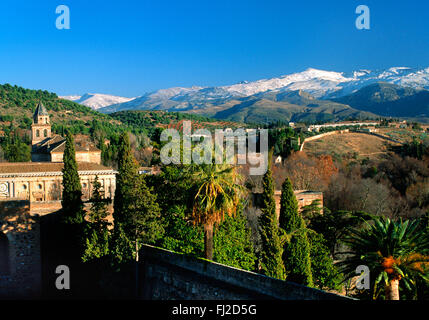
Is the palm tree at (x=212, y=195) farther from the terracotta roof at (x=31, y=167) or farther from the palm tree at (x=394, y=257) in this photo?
the terracotta roof at (x=31, y=167)

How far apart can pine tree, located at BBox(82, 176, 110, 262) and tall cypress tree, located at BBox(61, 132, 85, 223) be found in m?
0.63

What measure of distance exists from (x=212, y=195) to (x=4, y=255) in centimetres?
1155

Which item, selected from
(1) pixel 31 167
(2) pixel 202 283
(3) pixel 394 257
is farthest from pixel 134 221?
(1) pixel 31 167

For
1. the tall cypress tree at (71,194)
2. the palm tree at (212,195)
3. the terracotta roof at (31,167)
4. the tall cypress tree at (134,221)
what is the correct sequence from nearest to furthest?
the palm tree at (212,195) < the tall cypress tree at (134,221) < the tall cypress tree at (71,194) < the terracotta roof at (31,167)

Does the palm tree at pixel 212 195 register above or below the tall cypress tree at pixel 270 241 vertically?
above

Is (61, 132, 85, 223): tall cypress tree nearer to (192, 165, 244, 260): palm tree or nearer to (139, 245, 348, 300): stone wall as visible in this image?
(139, 245, 348, 300): stone wall

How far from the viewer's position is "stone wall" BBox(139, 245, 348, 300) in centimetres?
1166

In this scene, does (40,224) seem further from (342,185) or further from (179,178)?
(342,185)

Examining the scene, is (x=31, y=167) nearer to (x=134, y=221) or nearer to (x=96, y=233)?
(x=96, y=233)

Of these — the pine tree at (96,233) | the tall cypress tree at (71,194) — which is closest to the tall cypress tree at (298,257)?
the pine tree at (96,233)

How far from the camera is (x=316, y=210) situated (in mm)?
30172

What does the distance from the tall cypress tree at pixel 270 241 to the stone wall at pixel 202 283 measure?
16.8 feet

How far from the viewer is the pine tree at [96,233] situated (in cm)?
1820

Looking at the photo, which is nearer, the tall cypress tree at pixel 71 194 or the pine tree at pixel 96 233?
the pine tree at pixel 96 233
